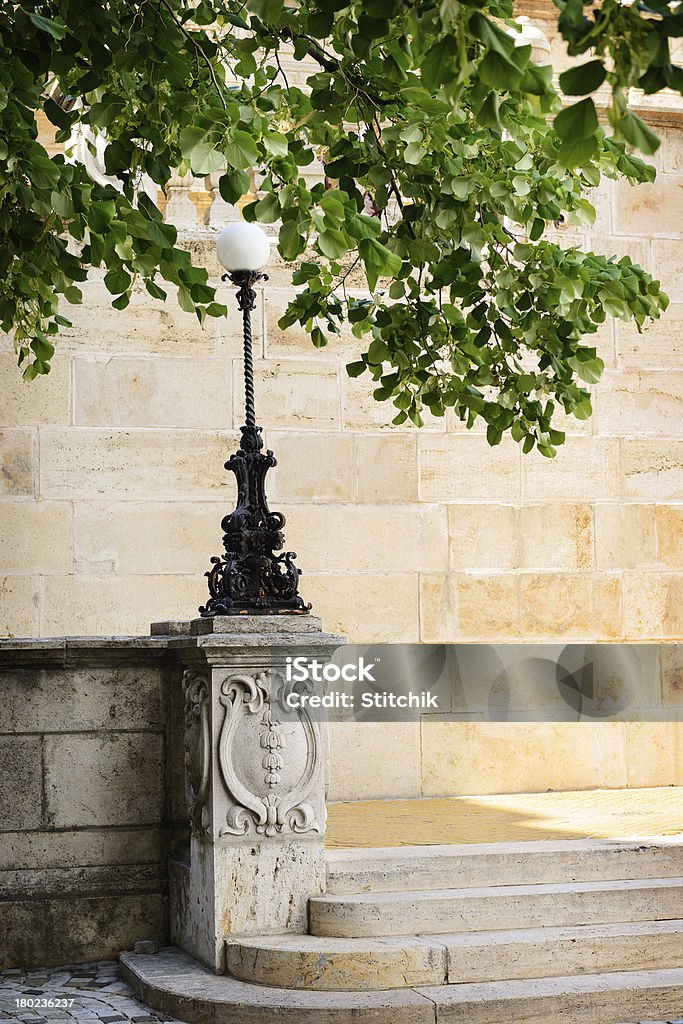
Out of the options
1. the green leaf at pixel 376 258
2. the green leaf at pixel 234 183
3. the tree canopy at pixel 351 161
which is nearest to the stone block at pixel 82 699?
the tree canopy at pixel 351 161

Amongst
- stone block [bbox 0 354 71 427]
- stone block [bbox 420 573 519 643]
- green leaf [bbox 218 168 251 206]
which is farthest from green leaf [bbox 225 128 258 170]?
stone block [bbox 420 573 519 643]

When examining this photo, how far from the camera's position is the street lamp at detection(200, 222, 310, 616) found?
6277mm

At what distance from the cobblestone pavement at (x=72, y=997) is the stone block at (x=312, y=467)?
389 centimetres

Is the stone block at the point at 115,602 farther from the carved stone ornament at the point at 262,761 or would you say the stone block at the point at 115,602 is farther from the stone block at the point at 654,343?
the stone block at the point at 654,343

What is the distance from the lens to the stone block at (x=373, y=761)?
9367 millimetres

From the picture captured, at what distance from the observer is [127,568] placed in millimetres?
9219

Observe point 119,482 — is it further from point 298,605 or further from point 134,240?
point 134,240

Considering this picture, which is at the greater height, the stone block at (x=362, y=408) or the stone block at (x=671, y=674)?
the stone block at (x=362, y=408)

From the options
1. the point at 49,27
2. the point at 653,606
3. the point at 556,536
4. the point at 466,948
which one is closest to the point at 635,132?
the point at 49,27

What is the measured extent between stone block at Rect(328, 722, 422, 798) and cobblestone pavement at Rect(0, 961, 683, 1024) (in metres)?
A: 3.04

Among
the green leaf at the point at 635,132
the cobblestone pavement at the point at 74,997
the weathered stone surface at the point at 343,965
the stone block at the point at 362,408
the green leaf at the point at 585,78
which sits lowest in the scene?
the cobblestone pavement at the point at 74,997

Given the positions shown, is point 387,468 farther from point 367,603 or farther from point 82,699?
point 82,699

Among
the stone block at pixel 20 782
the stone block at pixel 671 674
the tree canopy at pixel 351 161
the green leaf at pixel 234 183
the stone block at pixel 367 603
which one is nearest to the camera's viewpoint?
the tree canopy at pixel 351 161

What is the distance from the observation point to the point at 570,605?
10.0 metres
